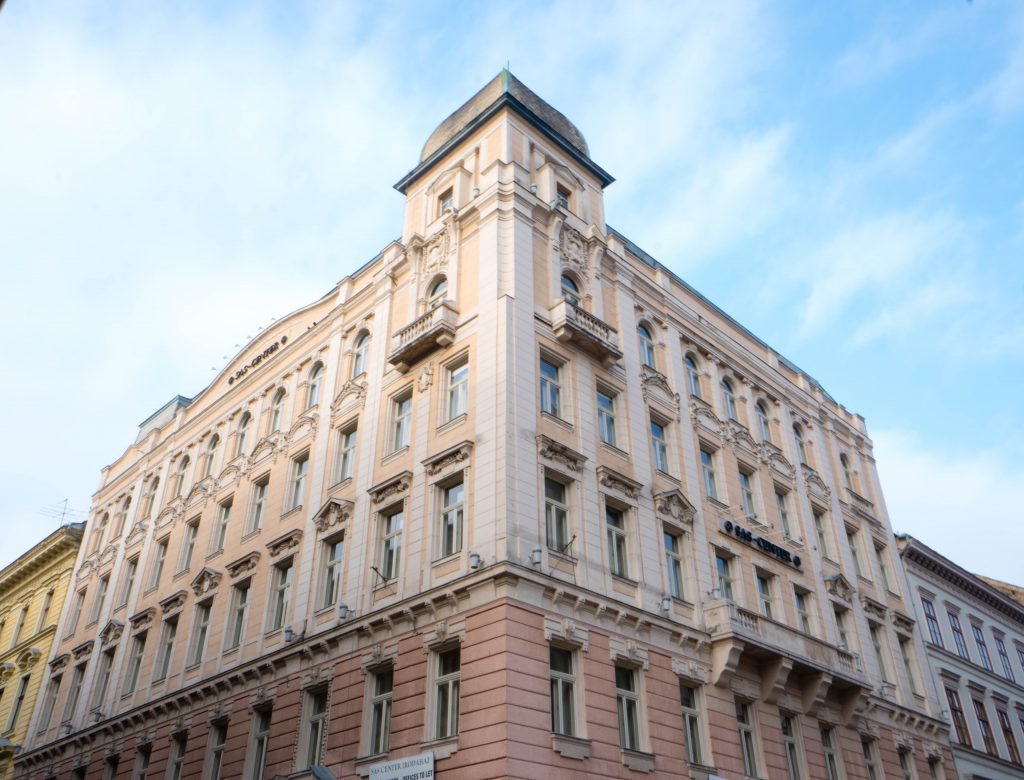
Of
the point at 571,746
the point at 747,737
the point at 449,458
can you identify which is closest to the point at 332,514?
the point at 449,458

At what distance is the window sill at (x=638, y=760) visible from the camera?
70.0 ft

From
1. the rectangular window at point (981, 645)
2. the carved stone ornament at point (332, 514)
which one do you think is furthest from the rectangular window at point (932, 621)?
the carved stone ornament at point (332, 514)

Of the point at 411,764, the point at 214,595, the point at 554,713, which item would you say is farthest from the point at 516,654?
the point at 214,595

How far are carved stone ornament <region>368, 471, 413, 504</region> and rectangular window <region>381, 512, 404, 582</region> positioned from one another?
0.55 m

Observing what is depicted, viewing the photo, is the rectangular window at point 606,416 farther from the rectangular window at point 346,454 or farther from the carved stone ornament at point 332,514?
the rectangular window at point 346,454

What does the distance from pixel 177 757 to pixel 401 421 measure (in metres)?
13.6

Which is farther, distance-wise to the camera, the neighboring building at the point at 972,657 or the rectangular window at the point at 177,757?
the neighboring building at the point at 972,657

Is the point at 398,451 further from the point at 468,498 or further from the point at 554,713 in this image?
the point at 554,713

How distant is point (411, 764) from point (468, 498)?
21.7 feet

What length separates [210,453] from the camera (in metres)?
39.3

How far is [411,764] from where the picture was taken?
67.3 feet

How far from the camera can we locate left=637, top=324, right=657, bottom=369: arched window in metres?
31.6

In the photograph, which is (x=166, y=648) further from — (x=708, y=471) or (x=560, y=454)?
(x=708, y=471)

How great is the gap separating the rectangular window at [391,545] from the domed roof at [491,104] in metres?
15.1
